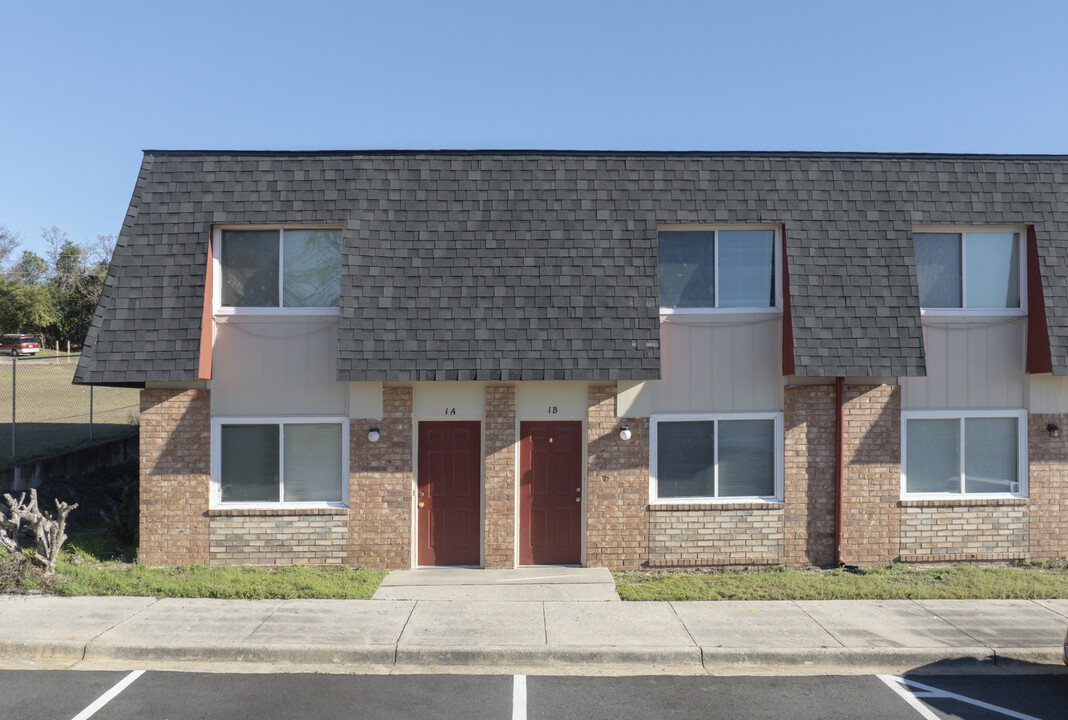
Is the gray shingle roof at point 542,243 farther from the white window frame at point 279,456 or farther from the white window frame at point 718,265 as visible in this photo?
the white window frame at point 279,456

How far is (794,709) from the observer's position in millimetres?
7078

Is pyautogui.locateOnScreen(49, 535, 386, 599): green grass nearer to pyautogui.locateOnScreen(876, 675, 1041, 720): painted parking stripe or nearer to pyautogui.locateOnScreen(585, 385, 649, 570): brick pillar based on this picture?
pyautogui.locateOnScreen(585, 385, 649, 570): brick pillar

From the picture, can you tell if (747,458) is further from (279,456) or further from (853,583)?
(279,456)

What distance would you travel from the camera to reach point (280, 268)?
11.4m

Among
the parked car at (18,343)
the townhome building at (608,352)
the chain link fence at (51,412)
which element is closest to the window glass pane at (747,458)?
the townhome building at (608,352)

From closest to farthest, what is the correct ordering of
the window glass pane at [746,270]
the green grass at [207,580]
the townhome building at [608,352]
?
the green grass at [207,580]
the townhome building at [608,352]
the window glass pane at [746,270]

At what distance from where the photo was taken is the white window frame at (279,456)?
11.3 m

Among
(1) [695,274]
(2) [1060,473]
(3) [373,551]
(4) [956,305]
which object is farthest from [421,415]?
(2) [1060,473]

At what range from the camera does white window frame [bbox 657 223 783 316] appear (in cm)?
1153

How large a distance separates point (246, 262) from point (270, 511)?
139 inches

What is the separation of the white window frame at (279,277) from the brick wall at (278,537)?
9.10ft

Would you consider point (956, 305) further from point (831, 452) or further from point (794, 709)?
point (794, 709)

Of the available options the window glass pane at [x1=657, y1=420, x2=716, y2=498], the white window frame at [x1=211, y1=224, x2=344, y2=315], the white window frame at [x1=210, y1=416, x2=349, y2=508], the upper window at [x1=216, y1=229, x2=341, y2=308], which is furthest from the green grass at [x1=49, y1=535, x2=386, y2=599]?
the window glass pane at [x1=657, y1=420, x2=716, y2=498]

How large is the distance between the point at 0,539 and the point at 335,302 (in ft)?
17.1
